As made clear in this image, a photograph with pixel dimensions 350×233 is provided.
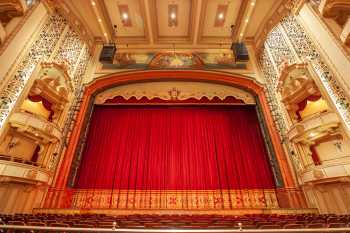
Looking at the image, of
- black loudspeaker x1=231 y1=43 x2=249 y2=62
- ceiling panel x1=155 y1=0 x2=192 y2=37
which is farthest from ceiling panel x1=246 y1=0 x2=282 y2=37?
ceiling panel x1=155 y1=0 x2=192 y2=37

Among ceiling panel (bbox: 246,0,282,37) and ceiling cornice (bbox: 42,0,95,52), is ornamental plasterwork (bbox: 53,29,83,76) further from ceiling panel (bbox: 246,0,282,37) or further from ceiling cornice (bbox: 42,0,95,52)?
ceiling panel (bbox: 246,0,282,37)

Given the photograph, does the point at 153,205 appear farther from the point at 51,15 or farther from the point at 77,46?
the point at 51,15

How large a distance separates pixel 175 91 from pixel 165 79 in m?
0.80

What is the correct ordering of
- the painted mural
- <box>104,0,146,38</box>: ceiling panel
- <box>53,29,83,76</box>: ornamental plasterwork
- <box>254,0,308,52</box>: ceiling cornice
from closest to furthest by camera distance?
<box>254,0,308,52</box>: ceiling cornice < <box>53,29,83,76</box>: ornamental plasterwork < <box>104,0,146,38</box>: ceiling panel < the painted mural

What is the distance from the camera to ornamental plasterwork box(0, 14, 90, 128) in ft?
16.2

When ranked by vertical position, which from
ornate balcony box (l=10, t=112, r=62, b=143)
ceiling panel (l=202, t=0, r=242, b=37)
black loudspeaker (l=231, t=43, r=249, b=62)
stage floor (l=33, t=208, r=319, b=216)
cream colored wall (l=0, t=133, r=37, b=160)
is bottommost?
stage floor (l=33, t=208, r=319, b=216)

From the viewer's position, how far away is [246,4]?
8039 millimetres

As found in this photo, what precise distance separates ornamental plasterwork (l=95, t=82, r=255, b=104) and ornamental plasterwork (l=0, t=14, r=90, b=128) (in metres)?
1.69

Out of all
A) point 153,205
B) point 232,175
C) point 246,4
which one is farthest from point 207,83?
point 153,205

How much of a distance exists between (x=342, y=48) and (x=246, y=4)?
177 inches

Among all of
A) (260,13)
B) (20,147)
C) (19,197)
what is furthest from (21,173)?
(260,13)

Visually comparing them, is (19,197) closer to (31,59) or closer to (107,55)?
(31,59)

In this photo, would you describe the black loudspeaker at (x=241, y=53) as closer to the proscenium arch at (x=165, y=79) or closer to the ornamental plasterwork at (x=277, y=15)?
the proscenium arch at (x=165, y=79)

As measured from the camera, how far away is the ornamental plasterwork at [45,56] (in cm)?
494
